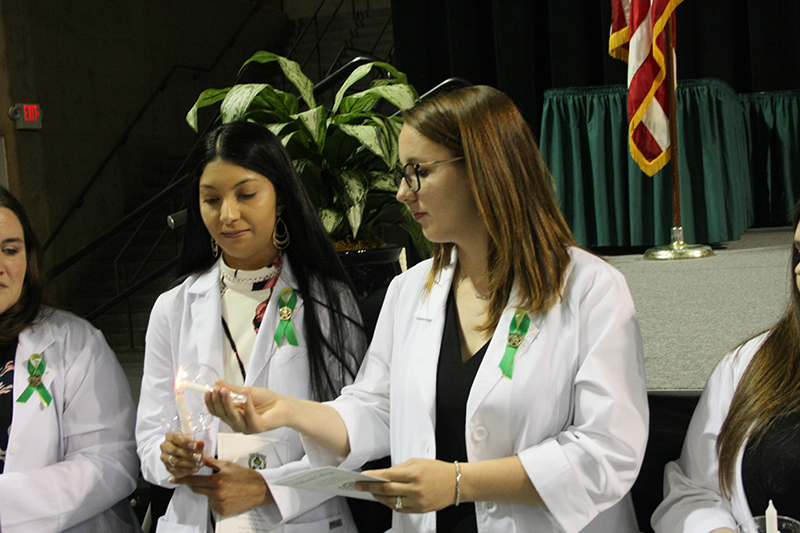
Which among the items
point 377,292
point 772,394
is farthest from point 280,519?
point 772,394

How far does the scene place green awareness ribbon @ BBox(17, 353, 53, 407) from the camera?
1655 mm

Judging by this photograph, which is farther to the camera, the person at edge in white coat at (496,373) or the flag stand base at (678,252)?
the flag stand base at (678,252)

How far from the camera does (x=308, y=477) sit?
1.11 meters

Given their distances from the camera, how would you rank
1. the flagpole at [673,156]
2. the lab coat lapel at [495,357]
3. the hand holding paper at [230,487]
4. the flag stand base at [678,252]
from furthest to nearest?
the flagpole at [673,156], the flag stand base at [678,252], the hand holding paper at [230,487], the lab coat lapel at [495,357]

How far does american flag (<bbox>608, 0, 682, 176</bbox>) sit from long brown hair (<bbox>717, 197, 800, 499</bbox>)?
3.15 meters

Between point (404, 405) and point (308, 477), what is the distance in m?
0.31

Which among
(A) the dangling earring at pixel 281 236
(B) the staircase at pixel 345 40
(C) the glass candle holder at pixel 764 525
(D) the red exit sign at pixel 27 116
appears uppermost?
(B) the staircase at pixel 345 40

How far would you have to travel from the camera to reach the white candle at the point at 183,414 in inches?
47.2

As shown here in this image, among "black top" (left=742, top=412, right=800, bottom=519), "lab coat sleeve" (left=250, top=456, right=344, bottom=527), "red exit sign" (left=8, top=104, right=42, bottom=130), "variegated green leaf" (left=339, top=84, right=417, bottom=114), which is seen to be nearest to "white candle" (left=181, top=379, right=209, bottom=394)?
"lab coat sleeve" (left=250, top=456, right=344, bottom=527)

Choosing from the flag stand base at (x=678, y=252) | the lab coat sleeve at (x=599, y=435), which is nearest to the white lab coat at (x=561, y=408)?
the lab coat sleeve at (x=599, y=435)

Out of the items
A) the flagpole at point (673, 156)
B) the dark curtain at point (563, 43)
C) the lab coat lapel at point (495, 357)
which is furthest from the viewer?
the dark curtain at point (563, 43)

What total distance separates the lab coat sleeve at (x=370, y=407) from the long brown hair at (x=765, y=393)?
2.15ft

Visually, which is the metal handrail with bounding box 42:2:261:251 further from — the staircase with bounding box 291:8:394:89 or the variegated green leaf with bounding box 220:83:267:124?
the variegated green leaf with bounding box 220:83:267:124

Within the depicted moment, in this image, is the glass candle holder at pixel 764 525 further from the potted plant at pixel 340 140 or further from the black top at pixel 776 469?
the potted plant at pixel 340 140
